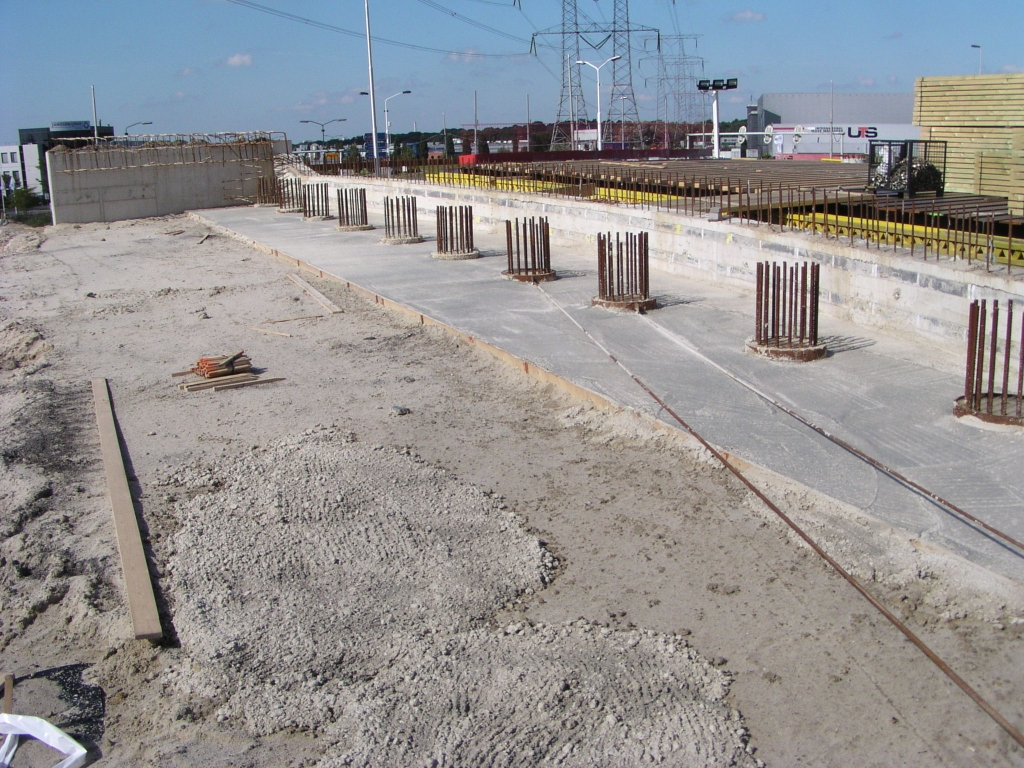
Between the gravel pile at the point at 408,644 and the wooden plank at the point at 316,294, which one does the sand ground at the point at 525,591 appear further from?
the wooden plank at the point at 316,294

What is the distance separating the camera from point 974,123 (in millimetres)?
15781

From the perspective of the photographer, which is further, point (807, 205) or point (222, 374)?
point (807, 205)

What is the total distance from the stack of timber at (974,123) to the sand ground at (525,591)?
10242 mm

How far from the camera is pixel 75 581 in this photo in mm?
6008

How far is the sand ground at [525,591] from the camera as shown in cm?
434

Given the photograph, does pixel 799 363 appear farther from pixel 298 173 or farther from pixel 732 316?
pixel 298 173

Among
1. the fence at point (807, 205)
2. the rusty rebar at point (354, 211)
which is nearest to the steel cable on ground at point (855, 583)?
the fence at point (807, 205)

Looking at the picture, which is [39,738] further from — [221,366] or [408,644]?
[221,366]

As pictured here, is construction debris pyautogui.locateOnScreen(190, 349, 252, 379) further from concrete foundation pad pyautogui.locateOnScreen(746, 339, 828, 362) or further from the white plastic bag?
the white plastic bag

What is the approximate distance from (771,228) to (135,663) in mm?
11334

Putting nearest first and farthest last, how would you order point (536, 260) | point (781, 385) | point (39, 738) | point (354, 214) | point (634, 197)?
point (39, 738) → point (781, 385) → point (536, 260) → point (634, 197) → point (354, 214)

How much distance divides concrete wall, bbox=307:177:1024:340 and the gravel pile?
242 inches

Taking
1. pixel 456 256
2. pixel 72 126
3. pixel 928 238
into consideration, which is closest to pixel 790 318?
pixel 928 238

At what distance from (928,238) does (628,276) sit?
4.10 m
